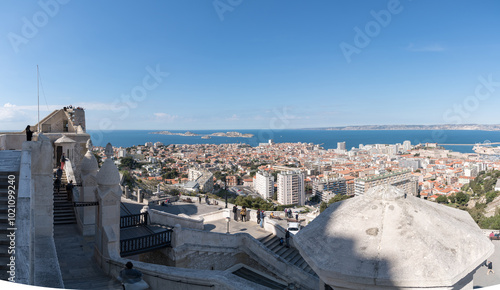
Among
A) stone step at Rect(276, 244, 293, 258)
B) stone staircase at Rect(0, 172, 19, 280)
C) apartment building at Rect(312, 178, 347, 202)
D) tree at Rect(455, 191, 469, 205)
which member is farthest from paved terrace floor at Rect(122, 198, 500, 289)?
apartment building at Rect(312, 178, 347, 202)

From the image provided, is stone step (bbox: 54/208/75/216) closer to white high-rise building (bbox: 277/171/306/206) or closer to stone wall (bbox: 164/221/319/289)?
stone wall (bbox: 164/221/319/289)

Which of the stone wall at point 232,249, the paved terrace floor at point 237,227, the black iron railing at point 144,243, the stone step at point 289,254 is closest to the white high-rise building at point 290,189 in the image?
the paved terrace floor at point 237,227

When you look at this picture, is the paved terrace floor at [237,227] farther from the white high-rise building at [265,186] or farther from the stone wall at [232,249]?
the white high-rise building at [265,186]

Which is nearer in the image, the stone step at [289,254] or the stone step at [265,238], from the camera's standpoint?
the stone step at [289,254]

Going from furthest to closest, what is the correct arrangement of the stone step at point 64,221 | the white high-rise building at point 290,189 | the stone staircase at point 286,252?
the white high-rise building at point 290,189 < the stone staircase at point 286,252 < the stone step at point 64,221

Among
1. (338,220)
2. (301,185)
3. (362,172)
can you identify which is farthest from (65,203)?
(362,172)

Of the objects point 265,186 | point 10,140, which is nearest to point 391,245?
point 10,140

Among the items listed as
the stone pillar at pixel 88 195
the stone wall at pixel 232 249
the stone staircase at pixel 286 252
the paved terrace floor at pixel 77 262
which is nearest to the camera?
the paved terrace floor at pixel 77 262
